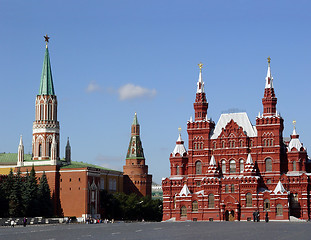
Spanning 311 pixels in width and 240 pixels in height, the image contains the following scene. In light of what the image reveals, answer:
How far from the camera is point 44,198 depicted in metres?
127

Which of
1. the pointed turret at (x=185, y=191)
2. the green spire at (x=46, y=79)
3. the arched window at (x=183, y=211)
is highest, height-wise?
the green spire at (x=46, y=79)

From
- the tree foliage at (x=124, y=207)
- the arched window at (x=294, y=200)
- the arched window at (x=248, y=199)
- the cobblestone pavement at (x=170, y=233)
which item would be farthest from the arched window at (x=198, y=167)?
the cobblestone pavement at (x=170, y=233)

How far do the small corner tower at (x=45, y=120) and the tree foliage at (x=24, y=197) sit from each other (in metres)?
11.5

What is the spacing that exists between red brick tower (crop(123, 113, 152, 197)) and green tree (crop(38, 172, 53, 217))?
131ft

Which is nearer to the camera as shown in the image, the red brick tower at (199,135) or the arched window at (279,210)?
the arched window at (279,210)

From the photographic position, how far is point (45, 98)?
463 ft

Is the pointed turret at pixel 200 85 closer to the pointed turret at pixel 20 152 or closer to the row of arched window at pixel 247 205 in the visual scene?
the row of arched window at pixel 247 205

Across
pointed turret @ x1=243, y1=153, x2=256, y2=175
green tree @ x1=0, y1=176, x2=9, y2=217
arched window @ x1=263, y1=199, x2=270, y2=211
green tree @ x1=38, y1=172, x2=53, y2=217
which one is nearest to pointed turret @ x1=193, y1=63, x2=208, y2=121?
pointed turret @ x1=243, y1=153, x2=256, y2=175

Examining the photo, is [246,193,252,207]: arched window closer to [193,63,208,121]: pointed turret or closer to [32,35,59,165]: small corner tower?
[193,63,208,121]: pointed turret

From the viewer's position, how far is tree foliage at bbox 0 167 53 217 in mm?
113250

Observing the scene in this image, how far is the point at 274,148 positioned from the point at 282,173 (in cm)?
470

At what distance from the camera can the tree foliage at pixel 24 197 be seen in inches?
4459

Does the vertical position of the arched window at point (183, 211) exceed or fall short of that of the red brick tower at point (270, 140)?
it falls short

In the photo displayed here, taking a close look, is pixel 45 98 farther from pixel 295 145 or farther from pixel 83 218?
pixel 295 145
